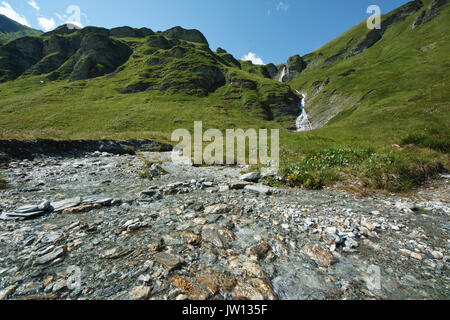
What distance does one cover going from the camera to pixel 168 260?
3.51 metres

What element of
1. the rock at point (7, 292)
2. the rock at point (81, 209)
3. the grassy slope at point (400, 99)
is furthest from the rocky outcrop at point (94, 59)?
the rock at point (7, 292)

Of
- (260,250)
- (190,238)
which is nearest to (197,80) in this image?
(190,238)

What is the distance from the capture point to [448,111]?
22594mm


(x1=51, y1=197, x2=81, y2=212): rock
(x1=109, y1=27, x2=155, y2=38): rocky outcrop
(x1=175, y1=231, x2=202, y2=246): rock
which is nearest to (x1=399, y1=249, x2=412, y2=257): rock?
(x1=175, y1=231, x2=202, y2=246): rock

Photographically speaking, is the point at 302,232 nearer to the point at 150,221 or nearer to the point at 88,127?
the point at 150,221

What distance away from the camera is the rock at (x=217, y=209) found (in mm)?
5802

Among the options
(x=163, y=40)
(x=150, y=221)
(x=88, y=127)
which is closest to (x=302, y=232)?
(x=150, y=221)

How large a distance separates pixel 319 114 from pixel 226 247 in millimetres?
74771

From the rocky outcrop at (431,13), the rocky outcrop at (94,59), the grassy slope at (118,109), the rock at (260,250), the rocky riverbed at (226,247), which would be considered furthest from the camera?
the rocky outcrop at (94,59)

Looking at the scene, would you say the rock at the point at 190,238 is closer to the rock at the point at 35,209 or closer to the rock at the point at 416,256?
the rock at the point at 416,256

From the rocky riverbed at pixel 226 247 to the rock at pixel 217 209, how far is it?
0.04 metres

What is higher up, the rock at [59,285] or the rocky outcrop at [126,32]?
the rocky outcrop at [126,32]
